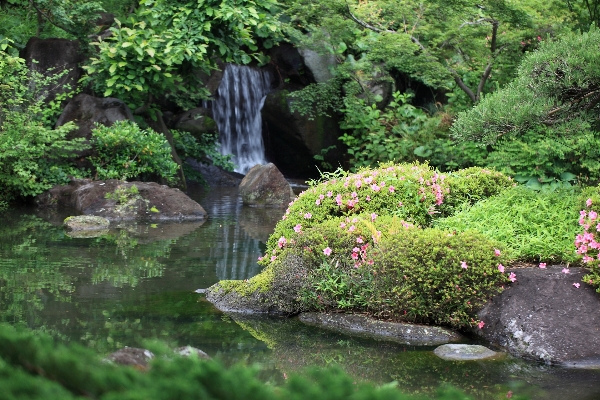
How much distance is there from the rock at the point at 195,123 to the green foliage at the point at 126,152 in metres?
3.68

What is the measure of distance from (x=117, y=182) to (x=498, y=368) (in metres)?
9.11

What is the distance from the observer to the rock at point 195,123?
17.7m

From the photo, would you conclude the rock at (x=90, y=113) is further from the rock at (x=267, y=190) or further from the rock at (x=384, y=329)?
the rock at (x=384, y=329)

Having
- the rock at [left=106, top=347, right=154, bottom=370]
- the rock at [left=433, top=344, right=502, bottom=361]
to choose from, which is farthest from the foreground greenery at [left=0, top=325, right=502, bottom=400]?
the rock at [left=433, top=344, right=502, bottom=361]

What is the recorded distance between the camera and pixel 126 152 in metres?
13.6

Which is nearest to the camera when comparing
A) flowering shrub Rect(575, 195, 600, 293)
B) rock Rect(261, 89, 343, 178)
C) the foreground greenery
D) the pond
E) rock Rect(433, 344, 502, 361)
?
the foreground greenery

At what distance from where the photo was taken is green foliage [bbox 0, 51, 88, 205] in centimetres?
1210

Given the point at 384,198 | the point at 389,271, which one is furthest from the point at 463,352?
the point at 384,198

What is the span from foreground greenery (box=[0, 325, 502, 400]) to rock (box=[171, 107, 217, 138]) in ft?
52.4

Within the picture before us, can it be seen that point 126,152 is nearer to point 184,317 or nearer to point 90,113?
point 90,113

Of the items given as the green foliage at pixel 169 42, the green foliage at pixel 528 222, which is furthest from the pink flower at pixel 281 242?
the green foliage at pixel 169 42

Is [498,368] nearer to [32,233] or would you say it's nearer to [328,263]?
[328,263]

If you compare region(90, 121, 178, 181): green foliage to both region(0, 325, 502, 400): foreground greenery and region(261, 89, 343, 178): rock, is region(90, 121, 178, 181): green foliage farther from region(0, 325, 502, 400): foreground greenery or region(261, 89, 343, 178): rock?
region(0, 325, 502, 400): foreground greenery

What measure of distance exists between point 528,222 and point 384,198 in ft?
4.65
